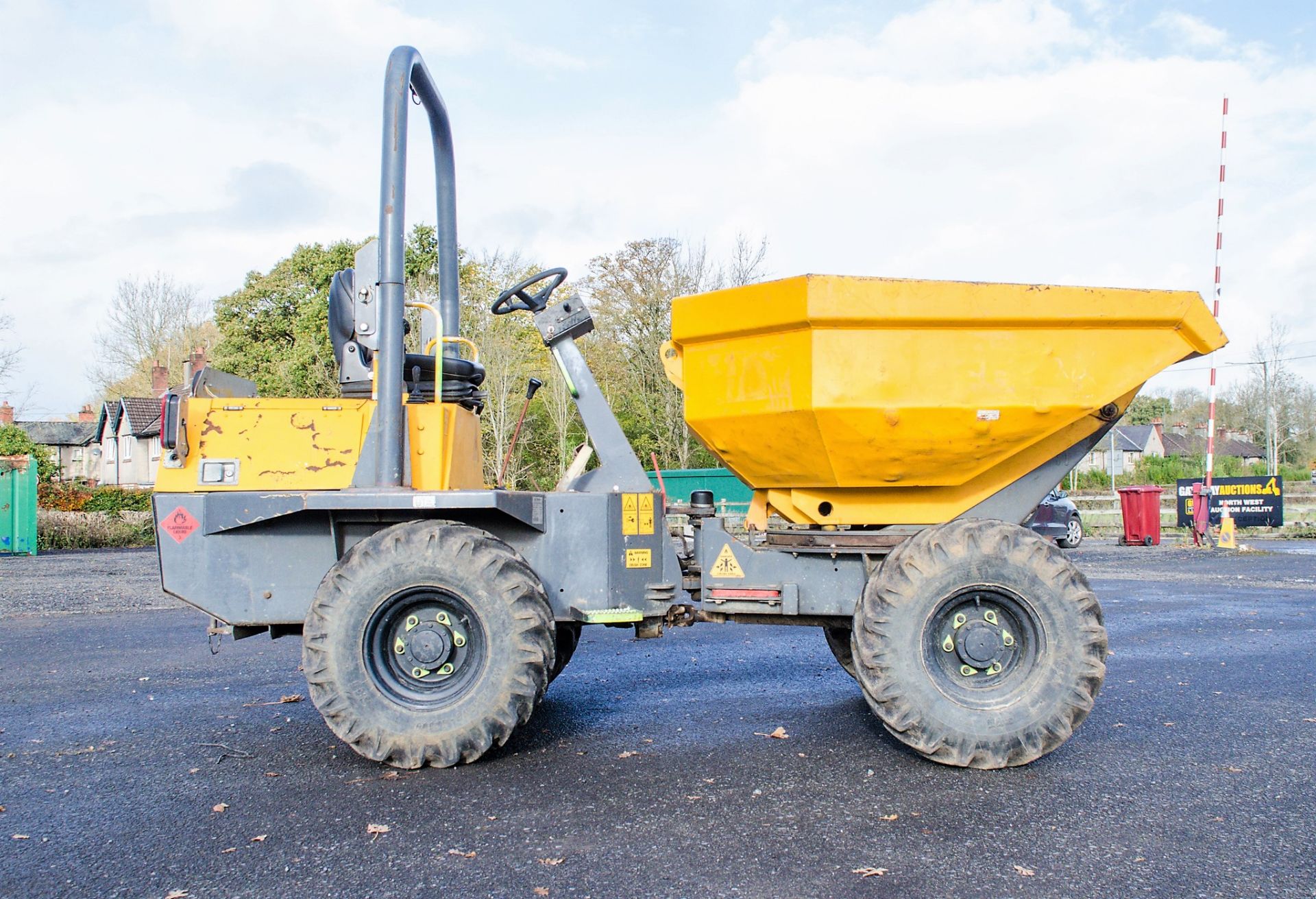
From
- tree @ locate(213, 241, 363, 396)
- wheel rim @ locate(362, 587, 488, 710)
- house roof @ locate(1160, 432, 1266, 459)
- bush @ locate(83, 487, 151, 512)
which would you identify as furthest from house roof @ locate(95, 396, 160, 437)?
house roof @ locate(1160, 432, 1266, 459)

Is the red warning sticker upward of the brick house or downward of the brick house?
downward

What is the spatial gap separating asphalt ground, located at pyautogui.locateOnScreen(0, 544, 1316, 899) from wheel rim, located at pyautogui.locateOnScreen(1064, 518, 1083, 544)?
12167 mm

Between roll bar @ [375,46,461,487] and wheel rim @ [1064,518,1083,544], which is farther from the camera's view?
wheel rim @ [1064,518,1083,544]

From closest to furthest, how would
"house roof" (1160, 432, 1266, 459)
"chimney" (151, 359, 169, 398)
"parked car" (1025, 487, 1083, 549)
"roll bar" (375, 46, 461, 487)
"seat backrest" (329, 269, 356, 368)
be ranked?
"roll bar" (375, 46, 461, 487) < "seat backrest" (329, 269, 356, 368) < "parked car" (1025, 487, 1083, 549) < "chimney" (151, 359, 169, 398) < "house roof" (1160, 432, 1266, 459)

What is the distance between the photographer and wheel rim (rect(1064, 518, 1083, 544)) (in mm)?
18453

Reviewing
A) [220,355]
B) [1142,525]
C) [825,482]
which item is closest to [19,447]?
[220,355]

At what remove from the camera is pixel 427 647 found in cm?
435

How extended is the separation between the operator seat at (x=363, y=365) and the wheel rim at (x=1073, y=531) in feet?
54.2

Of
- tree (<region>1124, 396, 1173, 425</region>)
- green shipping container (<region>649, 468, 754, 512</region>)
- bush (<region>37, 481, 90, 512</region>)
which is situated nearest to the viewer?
green shipping container (<region>649, 468, 754, 512</region>)

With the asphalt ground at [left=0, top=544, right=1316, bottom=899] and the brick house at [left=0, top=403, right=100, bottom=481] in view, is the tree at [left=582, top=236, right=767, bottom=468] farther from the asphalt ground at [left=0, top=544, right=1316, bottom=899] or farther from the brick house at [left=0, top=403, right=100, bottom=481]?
the brick house at [left=0, top=403, right=100, bottom=481]

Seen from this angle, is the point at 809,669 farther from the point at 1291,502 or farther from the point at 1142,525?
the point at 1291,502

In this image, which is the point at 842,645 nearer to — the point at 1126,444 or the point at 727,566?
the point at 727,566

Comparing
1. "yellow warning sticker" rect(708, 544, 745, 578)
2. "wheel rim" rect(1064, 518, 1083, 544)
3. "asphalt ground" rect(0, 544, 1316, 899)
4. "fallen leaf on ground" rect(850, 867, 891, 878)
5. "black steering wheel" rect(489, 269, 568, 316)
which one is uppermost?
"black steering wheel" rect(489, 269, 568, 316)

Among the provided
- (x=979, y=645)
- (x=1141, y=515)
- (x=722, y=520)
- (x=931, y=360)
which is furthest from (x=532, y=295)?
(x=1141, y=515)
